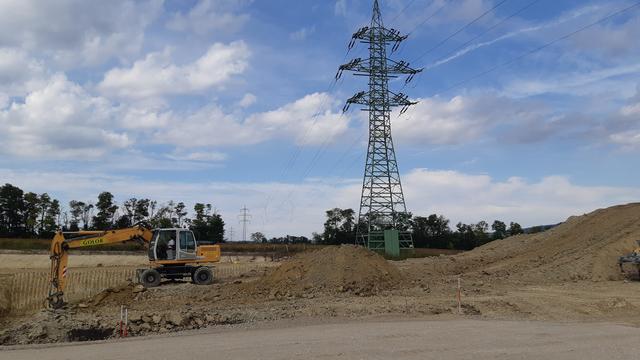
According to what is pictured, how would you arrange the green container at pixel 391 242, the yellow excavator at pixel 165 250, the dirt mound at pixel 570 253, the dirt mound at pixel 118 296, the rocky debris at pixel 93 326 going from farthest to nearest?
the green container at pixel 391 242 < the dirt mound at pixel 570 253 < the yellow excavator at pixel 165 250 < the dirt mound at pixel 118 296 < the rocky debris at pixel 93 326

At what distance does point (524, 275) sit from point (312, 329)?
52.7ft

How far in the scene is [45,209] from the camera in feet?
318

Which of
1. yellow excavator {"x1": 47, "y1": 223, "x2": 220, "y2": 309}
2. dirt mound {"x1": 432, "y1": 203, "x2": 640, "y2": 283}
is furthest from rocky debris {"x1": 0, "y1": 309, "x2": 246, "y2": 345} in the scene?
dirt mound {"x1": 432, "y1": 203, "x2": 640, "y2": 283}

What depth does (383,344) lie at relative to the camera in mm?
13625

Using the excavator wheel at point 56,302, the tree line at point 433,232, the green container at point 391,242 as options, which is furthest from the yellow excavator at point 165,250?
the tree line at point 433,232

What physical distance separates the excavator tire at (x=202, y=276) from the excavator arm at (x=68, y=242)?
3.03 metres

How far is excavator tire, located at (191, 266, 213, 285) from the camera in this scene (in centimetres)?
2958

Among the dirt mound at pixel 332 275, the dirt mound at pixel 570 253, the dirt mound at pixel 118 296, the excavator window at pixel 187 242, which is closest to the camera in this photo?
the dirt mound at pixel 332 275

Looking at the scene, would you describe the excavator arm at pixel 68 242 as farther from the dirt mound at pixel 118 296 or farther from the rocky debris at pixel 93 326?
the rocky debris at pixel 93 326

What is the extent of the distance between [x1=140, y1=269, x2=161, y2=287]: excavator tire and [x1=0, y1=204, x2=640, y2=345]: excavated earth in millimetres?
875

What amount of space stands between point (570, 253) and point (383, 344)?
2193cm

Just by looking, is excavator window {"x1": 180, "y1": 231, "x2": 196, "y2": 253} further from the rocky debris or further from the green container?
the green container

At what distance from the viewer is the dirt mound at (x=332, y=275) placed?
24.6 metres

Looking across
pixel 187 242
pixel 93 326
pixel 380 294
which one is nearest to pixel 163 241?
pixel 187 242
